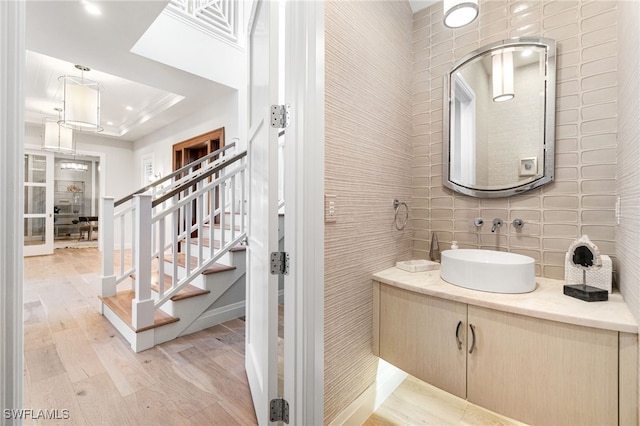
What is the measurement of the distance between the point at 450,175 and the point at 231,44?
3.30m

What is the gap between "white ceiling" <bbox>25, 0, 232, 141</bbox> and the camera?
2.30 m

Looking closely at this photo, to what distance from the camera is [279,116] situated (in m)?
1.20

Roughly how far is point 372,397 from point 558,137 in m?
1.72

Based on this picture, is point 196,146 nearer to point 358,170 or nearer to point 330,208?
point 358,170

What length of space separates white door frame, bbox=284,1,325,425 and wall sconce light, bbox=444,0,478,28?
2.37 feet

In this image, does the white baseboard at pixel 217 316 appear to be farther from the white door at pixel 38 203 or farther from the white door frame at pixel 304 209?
the white door at pixel 38 203

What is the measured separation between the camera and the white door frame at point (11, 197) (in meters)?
0.60

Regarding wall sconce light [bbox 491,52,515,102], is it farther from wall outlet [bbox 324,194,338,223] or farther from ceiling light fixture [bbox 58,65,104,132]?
ceiling light fixture [bbox 58,65,104,132]

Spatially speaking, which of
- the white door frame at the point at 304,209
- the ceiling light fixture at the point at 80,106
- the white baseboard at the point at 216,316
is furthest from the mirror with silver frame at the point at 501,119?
the ceiling light fixture at the point at 80,106

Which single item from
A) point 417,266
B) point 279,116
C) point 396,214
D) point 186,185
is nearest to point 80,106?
point 186,185

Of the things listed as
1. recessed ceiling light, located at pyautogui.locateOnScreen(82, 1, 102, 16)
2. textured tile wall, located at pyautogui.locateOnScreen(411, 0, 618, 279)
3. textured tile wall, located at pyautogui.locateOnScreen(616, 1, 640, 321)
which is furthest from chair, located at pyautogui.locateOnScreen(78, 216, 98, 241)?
textured tile wall, located at pyautogui.locateOnScreen(616, 1, 640, 321)

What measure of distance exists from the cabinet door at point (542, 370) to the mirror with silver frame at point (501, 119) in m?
0.83

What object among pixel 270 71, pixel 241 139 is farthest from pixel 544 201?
pixel 241 139

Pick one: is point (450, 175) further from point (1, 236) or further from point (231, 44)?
point (231, 44)
